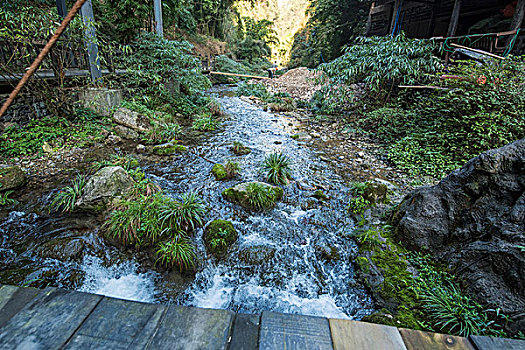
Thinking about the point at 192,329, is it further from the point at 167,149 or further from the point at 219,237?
the point at 167,149

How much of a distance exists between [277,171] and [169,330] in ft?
13.7

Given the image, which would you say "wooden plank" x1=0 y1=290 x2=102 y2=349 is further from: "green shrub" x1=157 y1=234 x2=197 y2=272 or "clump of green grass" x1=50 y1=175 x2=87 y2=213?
"clump of green grass" x1=50 y1=175 x2=87 y2=213

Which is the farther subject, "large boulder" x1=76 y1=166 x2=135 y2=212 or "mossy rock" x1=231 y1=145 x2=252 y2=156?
"mossy rock" x1=231 y1=145 x2=252 y2=156

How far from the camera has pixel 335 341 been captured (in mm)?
1389

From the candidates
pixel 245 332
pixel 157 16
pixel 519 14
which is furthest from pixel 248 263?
pixel 519 14

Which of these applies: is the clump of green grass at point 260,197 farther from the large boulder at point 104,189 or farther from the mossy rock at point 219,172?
the large boulder at point 104,189

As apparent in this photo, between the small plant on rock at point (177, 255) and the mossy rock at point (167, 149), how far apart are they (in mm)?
3613

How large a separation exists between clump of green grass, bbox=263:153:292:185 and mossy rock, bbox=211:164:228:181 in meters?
0.95

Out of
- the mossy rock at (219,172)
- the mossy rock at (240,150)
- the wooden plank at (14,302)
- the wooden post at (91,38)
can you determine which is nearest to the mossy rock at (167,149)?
the mossy rock at (240,150)

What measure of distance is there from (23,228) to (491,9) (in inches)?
698

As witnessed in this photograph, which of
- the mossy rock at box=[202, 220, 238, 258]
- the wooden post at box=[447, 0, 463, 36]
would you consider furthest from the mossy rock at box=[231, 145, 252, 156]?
the wooden post at box=[447, 0, 463, 36]

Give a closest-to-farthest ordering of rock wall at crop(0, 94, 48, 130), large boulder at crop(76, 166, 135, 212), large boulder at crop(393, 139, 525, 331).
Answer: large boulder at crop(393, 139, 525, 331) < large boulder at crop(76, 166, 135, 212) < rock wall at crop(0, 94, 48, 130)

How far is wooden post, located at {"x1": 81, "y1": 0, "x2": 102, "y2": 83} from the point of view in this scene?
252 inches

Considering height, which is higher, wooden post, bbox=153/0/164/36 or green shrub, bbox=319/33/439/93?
wooden post, bbox=153/0/164/36
